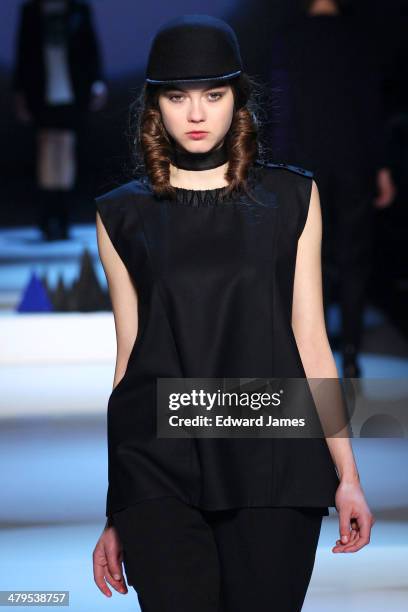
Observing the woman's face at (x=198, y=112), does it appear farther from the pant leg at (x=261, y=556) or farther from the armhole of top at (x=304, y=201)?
the pant leg at (x=261, y=556)

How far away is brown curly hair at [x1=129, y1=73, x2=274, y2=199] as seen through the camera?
1.79 metres

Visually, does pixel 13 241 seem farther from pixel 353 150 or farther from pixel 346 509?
pixel 346 509

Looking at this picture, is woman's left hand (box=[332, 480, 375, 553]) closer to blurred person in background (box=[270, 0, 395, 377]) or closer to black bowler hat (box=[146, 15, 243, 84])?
black bowler hat (box=[146, 15, 243, 84])

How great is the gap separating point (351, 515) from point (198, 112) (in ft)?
1.87

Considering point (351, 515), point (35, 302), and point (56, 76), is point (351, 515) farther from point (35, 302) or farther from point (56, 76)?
point (56, 76)

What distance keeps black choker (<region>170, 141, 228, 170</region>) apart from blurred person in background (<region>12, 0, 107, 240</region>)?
5.62m

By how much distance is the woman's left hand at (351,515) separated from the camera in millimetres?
1715

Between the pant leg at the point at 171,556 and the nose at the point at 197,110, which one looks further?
the nose at the point at 197,110

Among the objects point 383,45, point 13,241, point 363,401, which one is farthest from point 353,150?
point 13,241

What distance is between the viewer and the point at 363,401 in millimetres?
4477

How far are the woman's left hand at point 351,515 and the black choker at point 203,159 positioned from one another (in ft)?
1.53

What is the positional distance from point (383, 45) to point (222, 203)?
19.5 feet

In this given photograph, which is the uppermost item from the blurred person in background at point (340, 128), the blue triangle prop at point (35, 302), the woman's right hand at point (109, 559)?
the blurred person in background at point (340, 128)

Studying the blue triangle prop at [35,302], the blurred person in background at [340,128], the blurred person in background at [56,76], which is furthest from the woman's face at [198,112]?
the blurred person in background at [56,76]
